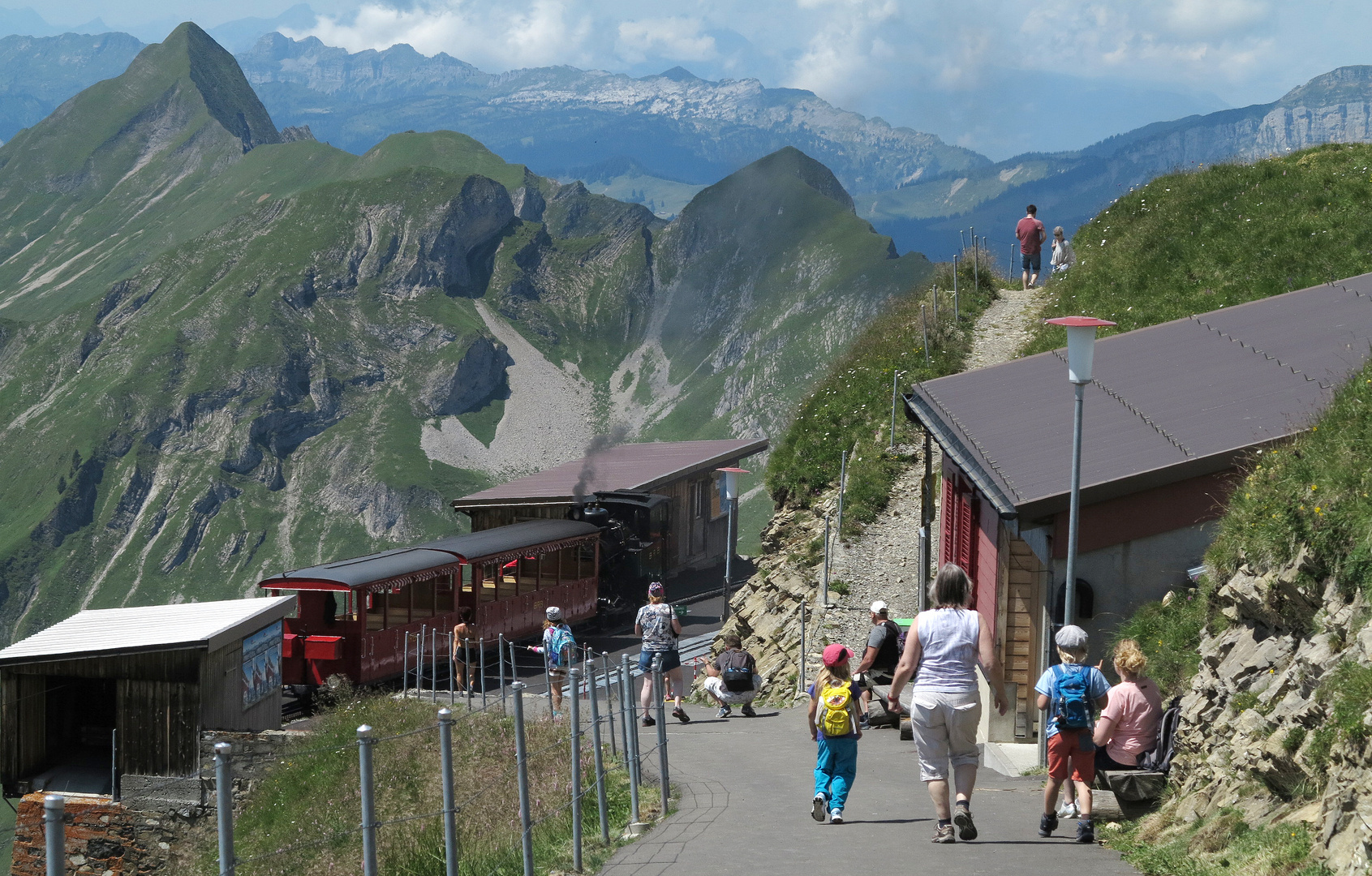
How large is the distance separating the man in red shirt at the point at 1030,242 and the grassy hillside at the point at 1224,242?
49.4 inches

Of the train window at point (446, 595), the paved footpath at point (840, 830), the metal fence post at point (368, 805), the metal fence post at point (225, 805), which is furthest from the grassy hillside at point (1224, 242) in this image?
the metal fence post at point (225, 805)

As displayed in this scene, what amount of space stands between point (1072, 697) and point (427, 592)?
2123 centimetres

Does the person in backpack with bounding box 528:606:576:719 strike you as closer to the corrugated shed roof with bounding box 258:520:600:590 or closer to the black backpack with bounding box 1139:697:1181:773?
the corrugated shed roof with bounding box 258:520:600:590

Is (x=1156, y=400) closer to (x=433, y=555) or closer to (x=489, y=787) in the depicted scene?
(x=489, y=787)

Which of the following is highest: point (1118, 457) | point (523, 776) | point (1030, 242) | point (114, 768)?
point (1030, 242)

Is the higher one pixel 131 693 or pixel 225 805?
pixel 225 805

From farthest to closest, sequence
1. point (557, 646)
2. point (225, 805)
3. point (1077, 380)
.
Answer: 1. point (557, 646)
2. point (1077, 380)
3. point (225, 805)

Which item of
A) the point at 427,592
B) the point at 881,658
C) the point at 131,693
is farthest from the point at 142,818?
the point at 881,658

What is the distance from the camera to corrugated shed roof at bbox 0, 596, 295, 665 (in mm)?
23125

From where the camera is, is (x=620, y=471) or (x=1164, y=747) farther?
(x=620, y=471)

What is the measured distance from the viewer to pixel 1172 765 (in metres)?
10.7

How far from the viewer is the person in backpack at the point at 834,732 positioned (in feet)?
33.8

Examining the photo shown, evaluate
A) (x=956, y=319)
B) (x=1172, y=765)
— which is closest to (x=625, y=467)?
(x=956, y=319)

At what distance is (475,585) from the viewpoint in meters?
30.2
